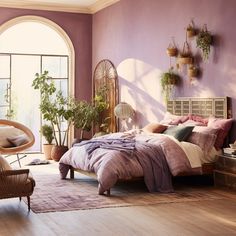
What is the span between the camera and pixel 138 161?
6.59m

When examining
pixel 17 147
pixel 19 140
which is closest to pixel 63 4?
pixel 19 140

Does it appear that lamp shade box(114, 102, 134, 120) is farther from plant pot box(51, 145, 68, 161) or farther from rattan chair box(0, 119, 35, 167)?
rattan chair box(0, 119, 35, 167)

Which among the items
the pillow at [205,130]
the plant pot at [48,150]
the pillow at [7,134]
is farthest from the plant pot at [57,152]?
the pillow at [205,130]

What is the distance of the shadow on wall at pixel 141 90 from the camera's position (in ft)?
29.3

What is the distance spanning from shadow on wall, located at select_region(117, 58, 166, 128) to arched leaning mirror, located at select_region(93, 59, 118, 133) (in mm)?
222

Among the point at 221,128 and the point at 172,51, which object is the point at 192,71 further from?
the point at 221,128

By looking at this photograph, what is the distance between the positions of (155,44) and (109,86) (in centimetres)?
204

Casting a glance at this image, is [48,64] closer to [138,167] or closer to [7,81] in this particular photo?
[7,81]

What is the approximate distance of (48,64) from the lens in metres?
12.1

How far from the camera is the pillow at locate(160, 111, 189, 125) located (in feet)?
25.8

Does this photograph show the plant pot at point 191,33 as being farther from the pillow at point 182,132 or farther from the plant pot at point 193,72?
the pillow at point 182,132

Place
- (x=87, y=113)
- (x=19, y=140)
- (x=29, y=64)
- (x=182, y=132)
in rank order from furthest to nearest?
(x=29, y=64)
(x=87, y=113)
(x=19, y=140)
(x=182, y=132)

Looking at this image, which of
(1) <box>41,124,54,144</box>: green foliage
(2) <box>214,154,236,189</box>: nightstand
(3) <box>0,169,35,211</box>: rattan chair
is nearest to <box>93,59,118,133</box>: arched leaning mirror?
(1) <box>41,124,54,144</box>: green foliage

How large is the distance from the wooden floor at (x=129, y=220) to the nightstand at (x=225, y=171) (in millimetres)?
774
